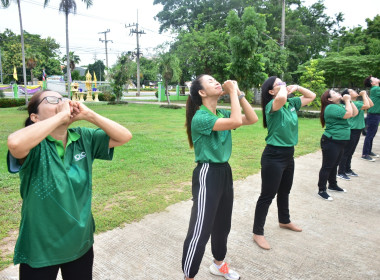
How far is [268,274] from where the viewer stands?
2764mm

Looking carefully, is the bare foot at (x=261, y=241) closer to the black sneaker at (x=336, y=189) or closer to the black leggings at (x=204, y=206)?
the black leggings at (x=204, y=206)

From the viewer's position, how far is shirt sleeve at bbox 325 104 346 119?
453 centimetres

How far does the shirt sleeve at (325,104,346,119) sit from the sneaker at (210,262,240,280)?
306cm

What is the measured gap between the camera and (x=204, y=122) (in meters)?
2.37

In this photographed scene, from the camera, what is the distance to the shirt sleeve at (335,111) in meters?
4.53

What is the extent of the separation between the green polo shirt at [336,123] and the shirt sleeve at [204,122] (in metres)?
2.97

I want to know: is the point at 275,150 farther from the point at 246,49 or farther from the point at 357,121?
the point at 246,49

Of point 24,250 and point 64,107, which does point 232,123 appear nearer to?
point 64,107

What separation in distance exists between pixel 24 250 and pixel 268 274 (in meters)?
2.11

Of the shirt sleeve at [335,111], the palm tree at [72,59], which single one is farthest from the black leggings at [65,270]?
the palm tree at [72,59]

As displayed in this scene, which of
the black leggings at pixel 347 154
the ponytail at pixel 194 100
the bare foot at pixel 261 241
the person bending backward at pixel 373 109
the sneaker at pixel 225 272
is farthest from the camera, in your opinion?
the person bending backward at pixel 373 109

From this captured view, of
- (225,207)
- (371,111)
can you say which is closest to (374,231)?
(225,207)

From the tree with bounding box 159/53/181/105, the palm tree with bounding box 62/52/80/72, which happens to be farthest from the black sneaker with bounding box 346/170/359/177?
the palm tree with bounding box 62/52/80/72

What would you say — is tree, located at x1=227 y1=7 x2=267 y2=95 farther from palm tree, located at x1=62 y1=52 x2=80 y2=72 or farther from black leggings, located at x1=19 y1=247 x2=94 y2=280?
palm tree, located at x1=62 y1=52 x2=80 y2=72
